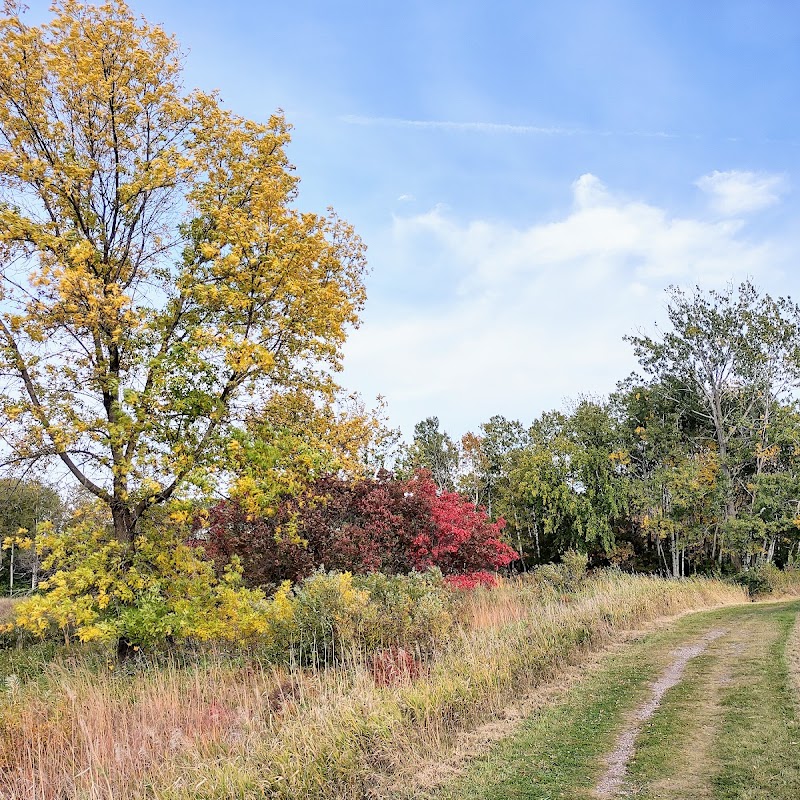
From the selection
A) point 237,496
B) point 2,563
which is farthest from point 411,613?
point 2,563

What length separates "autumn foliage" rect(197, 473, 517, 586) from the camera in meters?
13.5

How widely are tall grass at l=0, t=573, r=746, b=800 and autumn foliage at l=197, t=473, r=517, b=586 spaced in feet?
15.1

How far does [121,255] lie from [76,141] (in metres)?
1.82

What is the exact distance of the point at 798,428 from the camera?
30219 millimetres

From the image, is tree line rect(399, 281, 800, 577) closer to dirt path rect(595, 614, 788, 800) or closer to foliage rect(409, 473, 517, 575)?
foliage rect(409, 473, 517, 575)

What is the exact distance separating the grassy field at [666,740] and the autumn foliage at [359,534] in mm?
5967

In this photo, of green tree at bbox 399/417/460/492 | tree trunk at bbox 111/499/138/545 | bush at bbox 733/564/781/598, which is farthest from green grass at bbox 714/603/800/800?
green tree at bbox 399/417/460/492

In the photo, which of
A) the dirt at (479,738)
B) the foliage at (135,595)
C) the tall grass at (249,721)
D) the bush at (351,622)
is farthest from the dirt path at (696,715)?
the foliage at (135,595)

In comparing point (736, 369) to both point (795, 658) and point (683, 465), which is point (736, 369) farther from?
point (795, 658)

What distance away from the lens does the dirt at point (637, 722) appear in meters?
4.95

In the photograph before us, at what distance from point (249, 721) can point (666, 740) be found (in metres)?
4.01

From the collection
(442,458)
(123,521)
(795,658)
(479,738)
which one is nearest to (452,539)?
(795,658)

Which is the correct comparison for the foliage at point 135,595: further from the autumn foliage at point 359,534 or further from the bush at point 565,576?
the bush at point 565,576

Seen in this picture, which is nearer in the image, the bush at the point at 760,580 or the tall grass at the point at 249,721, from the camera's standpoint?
the tall grass at the point at 249,721
